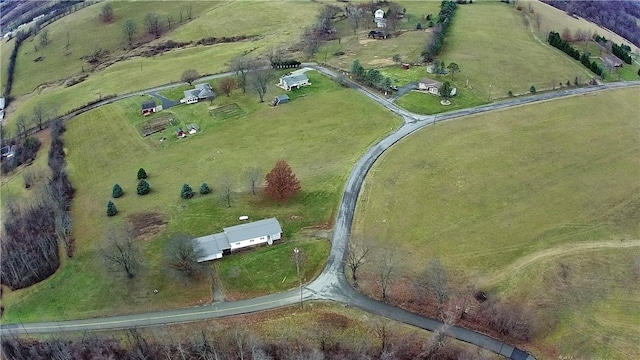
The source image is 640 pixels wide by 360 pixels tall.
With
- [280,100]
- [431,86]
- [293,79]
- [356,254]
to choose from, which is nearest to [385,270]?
[356,254]

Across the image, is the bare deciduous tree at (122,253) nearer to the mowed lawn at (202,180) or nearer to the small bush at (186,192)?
the mowed lawn at (202,180)

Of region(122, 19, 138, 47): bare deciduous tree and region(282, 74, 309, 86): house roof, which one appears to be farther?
region(122, 19, 138, 47): bare deciduous tree

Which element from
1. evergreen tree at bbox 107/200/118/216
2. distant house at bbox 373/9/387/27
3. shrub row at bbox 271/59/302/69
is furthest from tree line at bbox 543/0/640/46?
evergreen tree at bbox 107/200/118/216

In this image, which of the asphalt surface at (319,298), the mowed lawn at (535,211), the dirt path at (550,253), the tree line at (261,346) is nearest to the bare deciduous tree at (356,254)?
the asphalt surface at (319,298)

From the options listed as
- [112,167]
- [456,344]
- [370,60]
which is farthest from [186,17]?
[456,344]

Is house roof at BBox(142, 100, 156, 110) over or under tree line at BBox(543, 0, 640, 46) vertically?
over

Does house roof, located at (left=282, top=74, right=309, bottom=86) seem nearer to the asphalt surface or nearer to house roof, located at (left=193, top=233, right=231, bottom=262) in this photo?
the asphalt surface

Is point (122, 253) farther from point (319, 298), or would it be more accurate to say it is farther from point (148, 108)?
point (148, 108)
